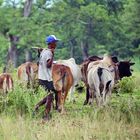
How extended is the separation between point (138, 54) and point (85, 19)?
5784 millimetres

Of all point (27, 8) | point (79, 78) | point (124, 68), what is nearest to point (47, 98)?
point (79, 78)

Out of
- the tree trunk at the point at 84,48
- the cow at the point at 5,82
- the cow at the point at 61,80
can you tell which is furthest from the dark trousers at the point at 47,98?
the tree trunk at the point at 84,48

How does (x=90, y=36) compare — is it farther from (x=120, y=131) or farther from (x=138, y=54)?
(x=120, y=131)

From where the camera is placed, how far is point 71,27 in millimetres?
40094

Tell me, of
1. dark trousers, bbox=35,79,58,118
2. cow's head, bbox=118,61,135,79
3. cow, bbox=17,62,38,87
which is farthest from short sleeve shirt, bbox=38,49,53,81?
cow's head, bbox=118,61,135,79

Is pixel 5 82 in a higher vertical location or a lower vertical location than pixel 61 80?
lower

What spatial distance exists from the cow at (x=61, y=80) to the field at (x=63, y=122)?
0.39 meters

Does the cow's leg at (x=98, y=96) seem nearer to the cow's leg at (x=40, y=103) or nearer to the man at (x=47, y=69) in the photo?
the man at (x=47, y=69)

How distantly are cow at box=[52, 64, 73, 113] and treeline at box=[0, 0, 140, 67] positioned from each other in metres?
16.0

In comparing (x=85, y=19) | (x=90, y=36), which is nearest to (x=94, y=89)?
(x=85, y=19)

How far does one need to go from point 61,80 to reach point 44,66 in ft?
4.41

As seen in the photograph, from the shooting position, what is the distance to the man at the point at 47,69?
31.6 feet

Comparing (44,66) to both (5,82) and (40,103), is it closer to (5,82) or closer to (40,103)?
(40,103)

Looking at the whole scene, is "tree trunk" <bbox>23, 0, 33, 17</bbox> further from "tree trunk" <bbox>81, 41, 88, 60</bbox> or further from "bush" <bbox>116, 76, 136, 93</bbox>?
"bush" <bbox>116, 76, 136, 93</bbox>
